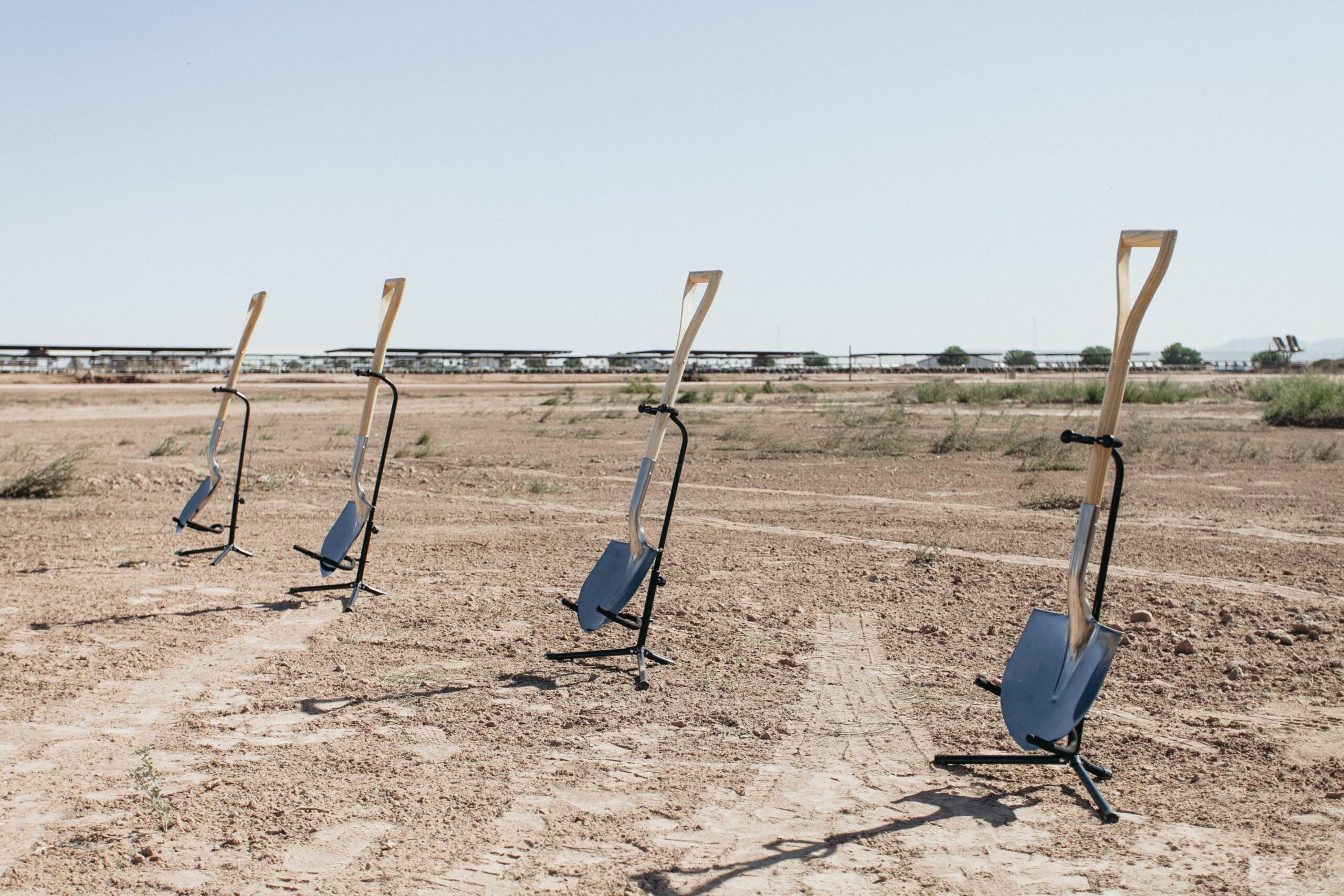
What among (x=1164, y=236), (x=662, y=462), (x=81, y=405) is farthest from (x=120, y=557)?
(x=81, y=405)

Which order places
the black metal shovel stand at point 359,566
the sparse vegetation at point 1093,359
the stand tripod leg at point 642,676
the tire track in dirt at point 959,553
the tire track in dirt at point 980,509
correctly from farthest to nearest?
the sparse vegetation at point 1093,359 < the tire track in dirt at point 980,509 < the tire track in dirt at point 959,553 < the black metal shovel stand at point 359,566 < the stand tripod leg at point 642,676

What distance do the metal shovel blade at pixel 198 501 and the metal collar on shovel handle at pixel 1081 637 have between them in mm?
7303

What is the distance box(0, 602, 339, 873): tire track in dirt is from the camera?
13.5ft

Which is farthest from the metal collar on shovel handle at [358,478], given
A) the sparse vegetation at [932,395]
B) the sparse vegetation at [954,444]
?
the sparse vegetation at [932,395]

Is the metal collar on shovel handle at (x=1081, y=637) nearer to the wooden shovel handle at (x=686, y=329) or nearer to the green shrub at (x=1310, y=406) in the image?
the wooden shovel handle at (x=686, y=329)

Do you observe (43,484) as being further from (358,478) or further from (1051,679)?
(1051,679)

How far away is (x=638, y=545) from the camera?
255 inches

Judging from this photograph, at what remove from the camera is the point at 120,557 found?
30.7 feet

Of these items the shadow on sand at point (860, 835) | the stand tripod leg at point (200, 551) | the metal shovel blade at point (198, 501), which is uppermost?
the metal shovel blade at point (198, 501)

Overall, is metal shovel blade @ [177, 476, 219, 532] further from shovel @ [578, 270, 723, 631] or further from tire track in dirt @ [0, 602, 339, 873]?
shovel @ [578, 270, 723, 631]

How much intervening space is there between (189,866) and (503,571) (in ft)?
17.5

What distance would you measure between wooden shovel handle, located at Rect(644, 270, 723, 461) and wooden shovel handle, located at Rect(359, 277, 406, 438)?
8.77 ft

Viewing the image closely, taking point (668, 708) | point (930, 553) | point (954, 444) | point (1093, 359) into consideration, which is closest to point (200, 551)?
point (668, 708)

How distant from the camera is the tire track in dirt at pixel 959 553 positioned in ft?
26.7
